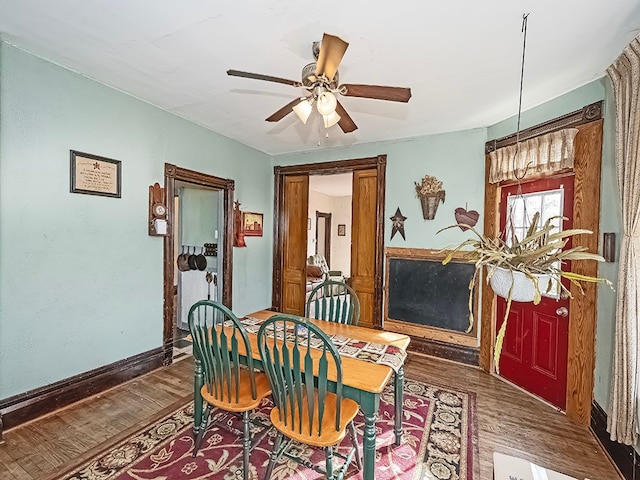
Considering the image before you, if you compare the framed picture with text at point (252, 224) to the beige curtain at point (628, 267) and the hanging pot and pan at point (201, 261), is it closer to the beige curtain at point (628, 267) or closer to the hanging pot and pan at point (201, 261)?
the hanging pot and pan at point (201, 261)

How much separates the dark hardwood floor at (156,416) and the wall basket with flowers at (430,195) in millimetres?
1872

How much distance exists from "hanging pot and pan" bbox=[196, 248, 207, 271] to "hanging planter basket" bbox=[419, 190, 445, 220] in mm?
3132

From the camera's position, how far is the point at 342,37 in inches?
74.4

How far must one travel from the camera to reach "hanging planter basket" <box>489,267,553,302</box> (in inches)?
48.9

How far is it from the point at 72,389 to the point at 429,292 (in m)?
3.63

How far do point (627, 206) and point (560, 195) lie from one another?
78 centimetres

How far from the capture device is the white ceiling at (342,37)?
165 cm

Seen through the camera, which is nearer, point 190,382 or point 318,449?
point 318,449

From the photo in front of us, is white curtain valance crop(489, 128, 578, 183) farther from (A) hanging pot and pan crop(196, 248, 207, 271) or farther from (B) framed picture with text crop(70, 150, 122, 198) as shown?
(A) hanging pot and pan crop(196, 248, 207, 271)

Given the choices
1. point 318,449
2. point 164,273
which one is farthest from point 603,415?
point 164,273

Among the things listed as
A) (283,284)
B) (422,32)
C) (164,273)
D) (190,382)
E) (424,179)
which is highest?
(422,32)

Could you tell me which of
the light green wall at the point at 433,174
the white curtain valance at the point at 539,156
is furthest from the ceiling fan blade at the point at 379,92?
the light green wall at the point at 433,174

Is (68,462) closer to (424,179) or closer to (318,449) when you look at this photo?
(318,449)

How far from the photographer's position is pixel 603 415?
6.81 ft
